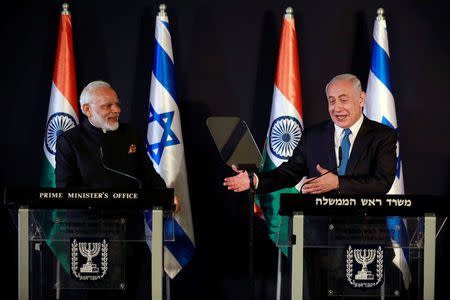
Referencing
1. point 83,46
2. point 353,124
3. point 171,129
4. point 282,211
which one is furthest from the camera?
point 83,46

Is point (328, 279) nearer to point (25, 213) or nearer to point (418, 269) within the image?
point (418, 269)

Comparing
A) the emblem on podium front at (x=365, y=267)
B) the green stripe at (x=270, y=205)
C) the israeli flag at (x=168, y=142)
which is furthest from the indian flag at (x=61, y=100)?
the emblem on podium front at (x=365, y=267)

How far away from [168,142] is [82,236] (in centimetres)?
182

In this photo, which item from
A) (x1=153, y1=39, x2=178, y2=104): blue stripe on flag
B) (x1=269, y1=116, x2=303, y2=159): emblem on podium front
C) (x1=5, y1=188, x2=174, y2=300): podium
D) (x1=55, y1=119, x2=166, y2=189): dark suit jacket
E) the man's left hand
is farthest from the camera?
(x1=153, y1=39, x2=178, y2=104): blue stripe on flag

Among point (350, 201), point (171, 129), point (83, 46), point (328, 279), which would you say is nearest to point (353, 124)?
point (350, 201)

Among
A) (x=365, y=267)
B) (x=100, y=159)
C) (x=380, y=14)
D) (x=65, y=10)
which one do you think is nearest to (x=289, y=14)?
(x=380, y=14)

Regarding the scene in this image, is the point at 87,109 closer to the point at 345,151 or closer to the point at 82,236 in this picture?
the point at 82,236

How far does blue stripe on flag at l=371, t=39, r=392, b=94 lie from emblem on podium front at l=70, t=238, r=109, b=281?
2756mm

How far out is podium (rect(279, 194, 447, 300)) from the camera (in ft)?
8.34

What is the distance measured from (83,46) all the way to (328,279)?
315cm

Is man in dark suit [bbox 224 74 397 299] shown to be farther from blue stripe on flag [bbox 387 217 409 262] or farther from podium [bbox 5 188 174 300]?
podium [bbox 5 188 174 300]

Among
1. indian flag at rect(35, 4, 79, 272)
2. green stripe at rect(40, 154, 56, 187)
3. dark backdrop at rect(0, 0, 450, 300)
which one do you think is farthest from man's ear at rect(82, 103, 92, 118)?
dark backdrop at rect(0, 0, 450, 300)

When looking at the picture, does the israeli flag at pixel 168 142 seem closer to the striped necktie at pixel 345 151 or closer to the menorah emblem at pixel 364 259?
the striped necktie at pixel 345 151

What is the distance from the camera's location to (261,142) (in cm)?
481
